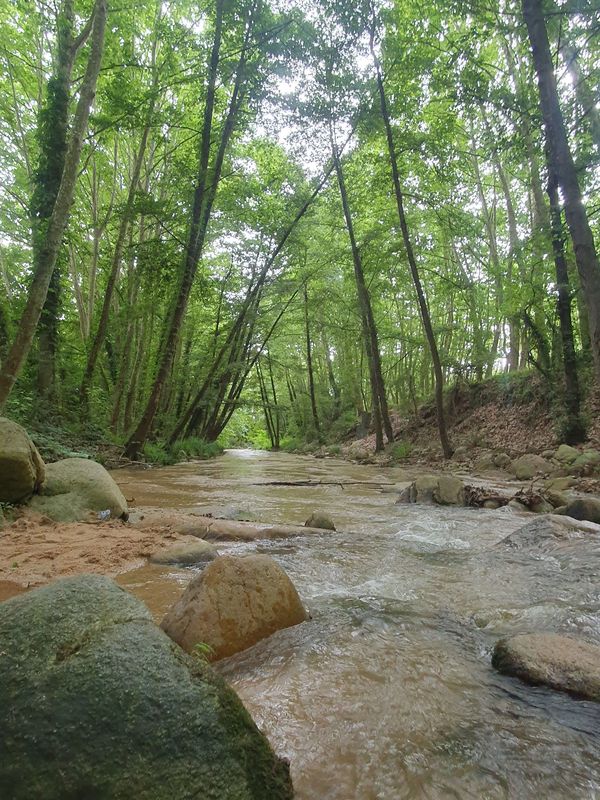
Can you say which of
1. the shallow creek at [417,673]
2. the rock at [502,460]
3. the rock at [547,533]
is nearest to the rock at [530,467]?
the rock at [502,460]

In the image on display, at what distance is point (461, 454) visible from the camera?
460 inches

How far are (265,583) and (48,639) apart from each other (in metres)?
1.34

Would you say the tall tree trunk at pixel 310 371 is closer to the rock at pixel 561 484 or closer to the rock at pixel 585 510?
the rock at pixel 561 484

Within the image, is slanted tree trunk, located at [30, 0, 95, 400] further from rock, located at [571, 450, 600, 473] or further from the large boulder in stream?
rock, located at [571, 450, 600, 473]

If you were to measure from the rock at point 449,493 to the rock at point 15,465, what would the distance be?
5225 millimetres

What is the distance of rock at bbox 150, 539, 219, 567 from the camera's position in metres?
3.45

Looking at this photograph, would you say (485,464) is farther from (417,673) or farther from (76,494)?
(417,673)

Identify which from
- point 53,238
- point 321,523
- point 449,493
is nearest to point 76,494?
point 321,523

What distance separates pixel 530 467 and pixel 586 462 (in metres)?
1.05

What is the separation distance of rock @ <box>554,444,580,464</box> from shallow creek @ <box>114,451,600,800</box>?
17.1ft

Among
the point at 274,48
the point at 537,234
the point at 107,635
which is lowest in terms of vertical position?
the point at 107,635

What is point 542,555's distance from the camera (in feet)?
12.2

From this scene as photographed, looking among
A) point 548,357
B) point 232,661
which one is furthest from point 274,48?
point 232,661

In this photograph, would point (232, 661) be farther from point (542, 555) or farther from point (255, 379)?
point (255, 379)
